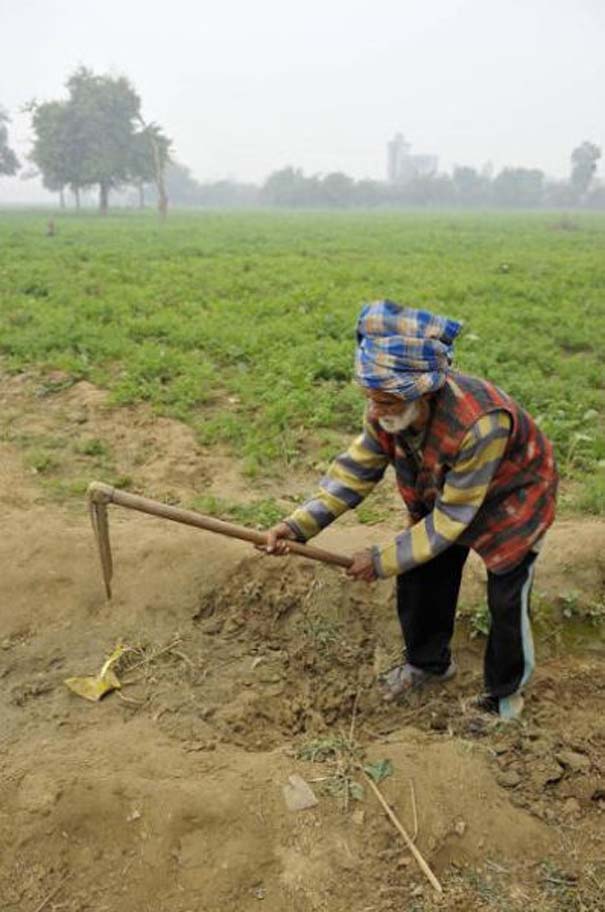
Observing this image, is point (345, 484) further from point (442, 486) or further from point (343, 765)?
point (343, 765)

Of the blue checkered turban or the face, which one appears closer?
the blue checkered turban

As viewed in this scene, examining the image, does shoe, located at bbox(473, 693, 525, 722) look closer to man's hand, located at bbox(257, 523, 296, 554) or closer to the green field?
man's hand, located at bbox(257, 523, 296, 554)

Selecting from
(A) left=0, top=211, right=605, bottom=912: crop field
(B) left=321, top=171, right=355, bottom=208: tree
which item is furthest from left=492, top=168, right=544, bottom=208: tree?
(A) left=0, top=211, right=605, bottom=912: crop field

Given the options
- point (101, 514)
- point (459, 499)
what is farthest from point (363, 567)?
point (101, 514)

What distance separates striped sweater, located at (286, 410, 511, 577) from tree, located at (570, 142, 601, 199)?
9351 cm

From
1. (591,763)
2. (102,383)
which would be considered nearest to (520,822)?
(591,763)

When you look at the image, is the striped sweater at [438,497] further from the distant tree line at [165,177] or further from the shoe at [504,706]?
the distant tree line at [165,177]

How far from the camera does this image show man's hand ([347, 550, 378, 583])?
2818 mm

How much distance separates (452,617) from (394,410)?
3.94ft

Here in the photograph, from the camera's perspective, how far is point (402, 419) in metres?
2.48

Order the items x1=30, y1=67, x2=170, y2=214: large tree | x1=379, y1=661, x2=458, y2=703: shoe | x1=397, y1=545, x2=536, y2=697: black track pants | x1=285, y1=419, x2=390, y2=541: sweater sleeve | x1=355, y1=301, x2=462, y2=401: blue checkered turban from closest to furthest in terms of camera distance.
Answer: x1=355, y1=301, x2=462, y2=401: blue checkered turban
x1=397, y1=545, x2=536, y2=697: black track pants
x1=285, y1=419, x2=390, y2=541: sweater sleeve
x1=379, y1=661, x2=458, y2=703: shoe
x1=30, y1=67, x2=170, y2=214: large tree

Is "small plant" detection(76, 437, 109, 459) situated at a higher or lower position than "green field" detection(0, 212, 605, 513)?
lower

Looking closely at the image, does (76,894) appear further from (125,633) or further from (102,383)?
(102,383)

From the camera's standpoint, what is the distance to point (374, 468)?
116 inches
